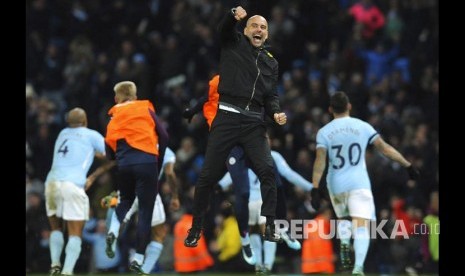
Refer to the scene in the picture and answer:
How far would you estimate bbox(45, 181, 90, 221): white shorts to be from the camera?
17531 mm

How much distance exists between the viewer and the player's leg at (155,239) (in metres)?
17.3

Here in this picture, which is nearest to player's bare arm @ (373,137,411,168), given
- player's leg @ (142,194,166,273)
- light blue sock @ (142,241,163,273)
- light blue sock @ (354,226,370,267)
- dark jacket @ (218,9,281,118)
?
light blue sock @ (354,226,370,267)

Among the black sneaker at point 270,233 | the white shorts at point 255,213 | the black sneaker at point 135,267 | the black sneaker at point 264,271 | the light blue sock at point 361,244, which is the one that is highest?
the white shorts at point 255,213

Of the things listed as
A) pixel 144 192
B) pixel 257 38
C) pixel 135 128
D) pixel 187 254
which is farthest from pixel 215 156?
pixel 187 254

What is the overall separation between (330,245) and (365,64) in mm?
6269

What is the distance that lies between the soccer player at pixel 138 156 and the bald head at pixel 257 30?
2.36 metres

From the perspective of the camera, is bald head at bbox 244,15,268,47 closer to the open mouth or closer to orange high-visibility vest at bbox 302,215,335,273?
the open mouth

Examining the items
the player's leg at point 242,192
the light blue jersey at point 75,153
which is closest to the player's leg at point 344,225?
the player's leg at point 242,192

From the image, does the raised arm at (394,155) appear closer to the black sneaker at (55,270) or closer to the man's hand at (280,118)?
the man's hand at (280,118)

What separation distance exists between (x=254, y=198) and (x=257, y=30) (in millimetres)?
4625

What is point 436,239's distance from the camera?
2222 cm
